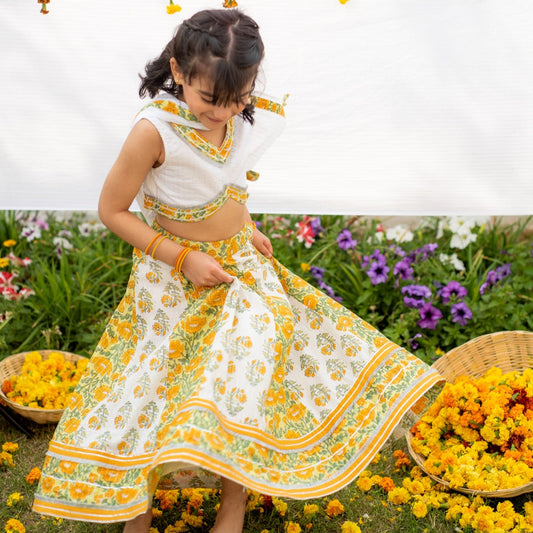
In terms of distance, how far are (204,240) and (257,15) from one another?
1231 millimetres

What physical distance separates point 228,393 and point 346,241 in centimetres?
172

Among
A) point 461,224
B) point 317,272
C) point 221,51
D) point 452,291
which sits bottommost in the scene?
point 317,272

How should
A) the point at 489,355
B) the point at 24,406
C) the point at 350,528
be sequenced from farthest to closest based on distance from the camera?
1. the point at 489,355
2. the point at 24,406
3. the point at 350,528

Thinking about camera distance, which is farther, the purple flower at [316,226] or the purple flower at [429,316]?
the purple flower at [316,226]

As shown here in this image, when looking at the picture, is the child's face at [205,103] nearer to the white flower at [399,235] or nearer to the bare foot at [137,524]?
the bare foot at [137,524]

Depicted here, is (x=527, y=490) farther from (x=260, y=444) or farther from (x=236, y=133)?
(x=236, y=133)

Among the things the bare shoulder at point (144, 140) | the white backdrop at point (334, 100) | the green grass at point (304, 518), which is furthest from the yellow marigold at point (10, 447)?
the bare shoulder at point (144, 140)

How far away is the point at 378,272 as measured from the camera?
323 cm

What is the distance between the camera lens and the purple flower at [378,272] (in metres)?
3.20

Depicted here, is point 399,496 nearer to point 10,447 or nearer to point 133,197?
point 133,197

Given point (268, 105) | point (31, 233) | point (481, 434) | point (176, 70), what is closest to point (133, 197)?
point (176, 70)

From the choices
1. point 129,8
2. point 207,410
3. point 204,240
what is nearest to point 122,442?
point 207,410

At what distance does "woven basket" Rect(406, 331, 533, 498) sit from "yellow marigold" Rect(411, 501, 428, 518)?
629 mm

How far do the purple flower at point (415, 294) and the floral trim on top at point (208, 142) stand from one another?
130 cm
